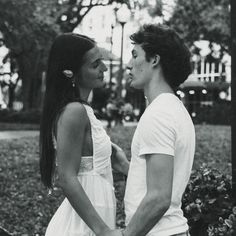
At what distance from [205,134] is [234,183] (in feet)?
43.8

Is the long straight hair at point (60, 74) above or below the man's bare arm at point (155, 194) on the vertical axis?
above

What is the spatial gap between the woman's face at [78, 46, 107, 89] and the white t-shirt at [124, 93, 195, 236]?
52cm

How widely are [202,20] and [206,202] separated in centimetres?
2662

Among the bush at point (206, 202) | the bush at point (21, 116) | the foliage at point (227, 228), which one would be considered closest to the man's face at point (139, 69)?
the foliage at point (227, 228)

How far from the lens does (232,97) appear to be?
201 inches

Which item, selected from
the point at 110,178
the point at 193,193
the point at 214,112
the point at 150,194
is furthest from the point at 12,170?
the point at 214,112

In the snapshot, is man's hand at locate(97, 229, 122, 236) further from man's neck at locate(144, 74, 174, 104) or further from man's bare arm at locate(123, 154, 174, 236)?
man's neck at locate(144, 74, 174, 104)

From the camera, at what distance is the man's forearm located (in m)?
2.11

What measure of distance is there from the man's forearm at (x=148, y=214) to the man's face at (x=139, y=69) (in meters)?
0.51

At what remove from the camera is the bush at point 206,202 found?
462cm

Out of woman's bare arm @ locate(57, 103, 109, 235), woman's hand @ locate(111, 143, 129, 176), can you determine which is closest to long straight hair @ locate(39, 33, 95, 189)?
woman's bare arm @ locate(57, 103, 109, 235)

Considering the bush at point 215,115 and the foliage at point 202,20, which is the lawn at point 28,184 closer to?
the foliage at point 202,20

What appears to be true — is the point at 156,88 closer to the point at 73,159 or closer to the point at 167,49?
the point at 167,49

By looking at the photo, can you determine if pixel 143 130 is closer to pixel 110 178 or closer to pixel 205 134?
pixel 110 178
